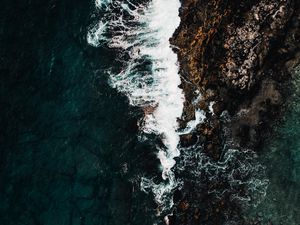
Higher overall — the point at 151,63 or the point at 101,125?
the point at 151,63

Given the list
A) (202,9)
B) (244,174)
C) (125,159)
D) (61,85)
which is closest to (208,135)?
(244,174)

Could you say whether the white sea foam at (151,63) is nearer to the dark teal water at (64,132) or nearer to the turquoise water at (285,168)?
the dark teal water at (64,132)

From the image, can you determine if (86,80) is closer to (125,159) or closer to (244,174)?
(125,159)

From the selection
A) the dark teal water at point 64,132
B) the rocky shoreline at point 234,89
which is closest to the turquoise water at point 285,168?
the rocky shoreline at point 234,89

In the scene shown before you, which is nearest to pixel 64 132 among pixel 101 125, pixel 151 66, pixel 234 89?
pixel 101 125

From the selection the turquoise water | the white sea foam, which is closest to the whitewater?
the white sea foam

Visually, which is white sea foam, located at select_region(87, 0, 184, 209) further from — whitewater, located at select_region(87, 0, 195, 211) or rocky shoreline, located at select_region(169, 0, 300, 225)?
rocky shoreline, located at select_region(169, 0, 300, 225)

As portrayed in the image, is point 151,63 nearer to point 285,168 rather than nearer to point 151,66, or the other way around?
point 151,66
